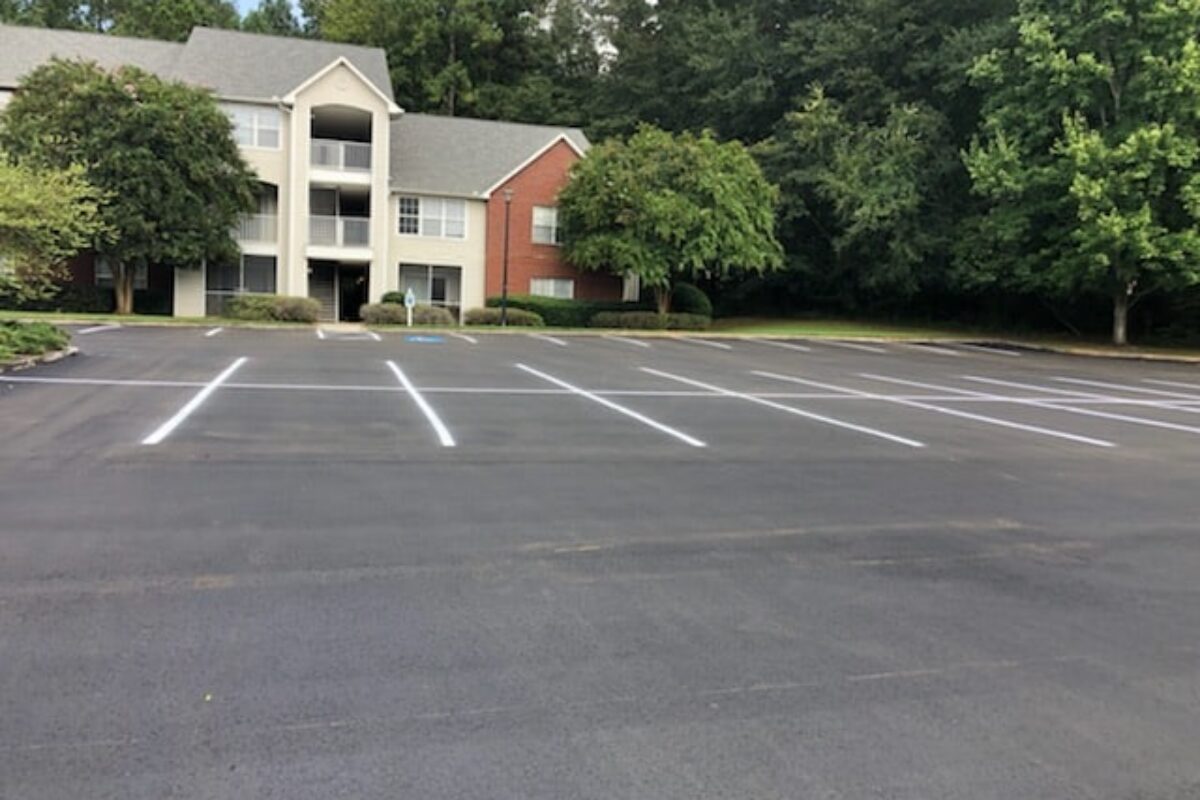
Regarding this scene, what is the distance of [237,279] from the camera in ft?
112

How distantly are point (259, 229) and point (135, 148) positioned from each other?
5.39 metres

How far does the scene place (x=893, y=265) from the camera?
37.5 metres

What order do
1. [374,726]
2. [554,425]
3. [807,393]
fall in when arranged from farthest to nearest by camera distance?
1. [807,393]
2. [554,425]
3. [374,726]

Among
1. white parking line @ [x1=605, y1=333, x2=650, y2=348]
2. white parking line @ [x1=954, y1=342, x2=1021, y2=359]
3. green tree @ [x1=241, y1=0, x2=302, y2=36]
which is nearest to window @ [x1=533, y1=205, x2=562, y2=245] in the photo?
white parking line @ [x1=605, y1=333, x2=650, y2=348]

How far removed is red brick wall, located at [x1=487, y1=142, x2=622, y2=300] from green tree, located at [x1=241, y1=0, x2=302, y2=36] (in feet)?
109

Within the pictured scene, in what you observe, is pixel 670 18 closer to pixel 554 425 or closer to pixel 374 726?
pixel 554 425

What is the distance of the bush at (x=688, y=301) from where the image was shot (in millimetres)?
39562

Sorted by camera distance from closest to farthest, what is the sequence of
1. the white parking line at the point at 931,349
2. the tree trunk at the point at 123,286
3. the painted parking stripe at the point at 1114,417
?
the painted parking stripe at the point at 1114,417, the white parking line at the point at 931,349, the tree trunk at the point at 123,286

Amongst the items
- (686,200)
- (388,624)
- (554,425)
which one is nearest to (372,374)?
(554,425)

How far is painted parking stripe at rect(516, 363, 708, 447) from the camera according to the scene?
10172 mm

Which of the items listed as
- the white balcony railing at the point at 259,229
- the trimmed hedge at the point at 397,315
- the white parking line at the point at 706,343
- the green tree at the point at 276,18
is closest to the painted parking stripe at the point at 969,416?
the white parking line at the point at 706,343

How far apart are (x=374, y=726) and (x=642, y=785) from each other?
1.01 m

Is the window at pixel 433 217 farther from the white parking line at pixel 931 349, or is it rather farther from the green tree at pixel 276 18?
the green tree at pixel 276 18

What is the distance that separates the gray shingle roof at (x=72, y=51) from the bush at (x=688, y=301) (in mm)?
21387
